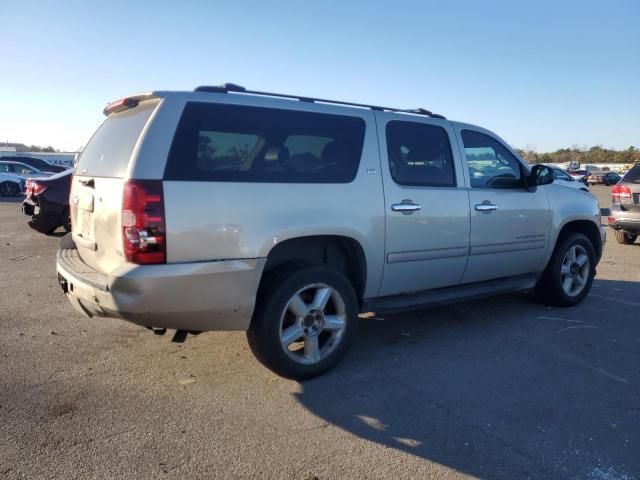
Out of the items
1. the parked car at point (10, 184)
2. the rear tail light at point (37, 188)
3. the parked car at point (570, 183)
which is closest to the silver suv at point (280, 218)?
the parked car at point (570, 183)

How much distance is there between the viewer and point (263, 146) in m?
3.62

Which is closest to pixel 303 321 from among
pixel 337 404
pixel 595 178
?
pixel 337 404

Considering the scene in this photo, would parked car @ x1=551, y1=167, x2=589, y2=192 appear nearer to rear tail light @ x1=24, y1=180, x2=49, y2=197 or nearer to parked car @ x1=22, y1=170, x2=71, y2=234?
parked car @ x1=22, y1=170, x2=71, y2=234

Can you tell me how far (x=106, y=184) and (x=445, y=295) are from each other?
2.97 m

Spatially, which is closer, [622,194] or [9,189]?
[622,194]

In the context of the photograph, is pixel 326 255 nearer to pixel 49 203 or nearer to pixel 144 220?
pixel 144 220

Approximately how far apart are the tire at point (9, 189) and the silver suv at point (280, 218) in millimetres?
21840

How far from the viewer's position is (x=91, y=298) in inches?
132

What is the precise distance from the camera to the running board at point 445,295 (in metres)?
4.26

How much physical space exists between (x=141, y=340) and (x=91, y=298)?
1294 mm

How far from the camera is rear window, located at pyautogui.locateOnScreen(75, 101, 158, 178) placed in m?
3.41

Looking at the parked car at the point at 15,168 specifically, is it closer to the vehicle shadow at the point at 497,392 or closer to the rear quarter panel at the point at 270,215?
the vehicle shadow at the point at 497,392

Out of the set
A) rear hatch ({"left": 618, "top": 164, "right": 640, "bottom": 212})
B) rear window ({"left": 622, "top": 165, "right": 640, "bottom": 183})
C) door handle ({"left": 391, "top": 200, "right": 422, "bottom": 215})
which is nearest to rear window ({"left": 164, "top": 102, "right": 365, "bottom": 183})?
door handle ({"left": 391, "top": 200, "right": 422, "bottom": 215})

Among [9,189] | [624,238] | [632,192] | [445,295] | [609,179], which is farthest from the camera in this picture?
[609,179]
